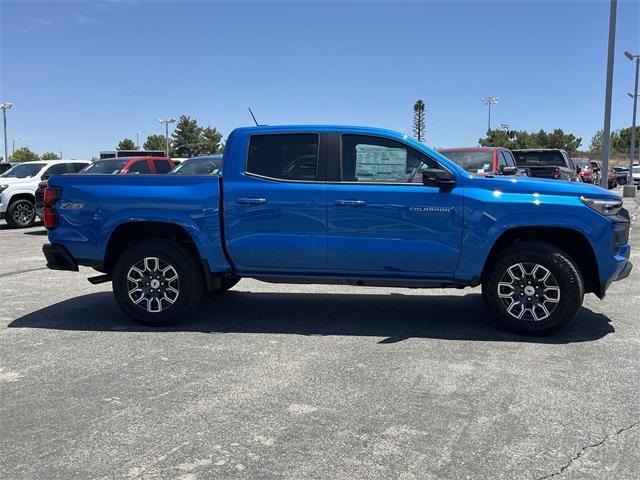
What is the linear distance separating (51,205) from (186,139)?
82605 millimetres

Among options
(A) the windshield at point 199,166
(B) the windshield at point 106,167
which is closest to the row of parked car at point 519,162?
(A) the windshield at point 199,166

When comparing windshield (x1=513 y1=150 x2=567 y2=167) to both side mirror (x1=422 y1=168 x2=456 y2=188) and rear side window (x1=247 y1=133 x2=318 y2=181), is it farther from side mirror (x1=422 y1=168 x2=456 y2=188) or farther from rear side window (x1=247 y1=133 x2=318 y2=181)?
rear side window (x1=247 y1=133 x2=318 y2=181)

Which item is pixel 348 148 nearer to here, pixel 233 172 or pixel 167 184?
pixel 233 172

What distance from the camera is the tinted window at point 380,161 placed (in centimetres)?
562

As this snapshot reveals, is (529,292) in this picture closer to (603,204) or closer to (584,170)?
(603,204)

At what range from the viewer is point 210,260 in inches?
229

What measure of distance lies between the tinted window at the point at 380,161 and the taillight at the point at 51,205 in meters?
2.96

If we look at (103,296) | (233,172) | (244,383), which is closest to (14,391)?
(244,383)

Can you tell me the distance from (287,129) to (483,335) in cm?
277

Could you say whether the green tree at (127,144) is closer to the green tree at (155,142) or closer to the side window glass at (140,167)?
the green tree at (155,142)

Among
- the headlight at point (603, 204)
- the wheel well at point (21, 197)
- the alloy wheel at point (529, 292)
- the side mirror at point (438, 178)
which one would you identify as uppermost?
the side mirror at point (438, 178)

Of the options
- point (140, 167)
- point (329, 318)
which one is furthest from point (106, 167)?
point (329, 318)

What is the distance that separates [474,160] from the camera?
1166 centimetres

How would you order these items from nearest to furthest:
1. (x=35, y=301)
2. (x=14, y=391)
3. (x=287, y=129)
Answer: (x=14, y=391) → (x=287, y=129) → (x=35, y=301)
